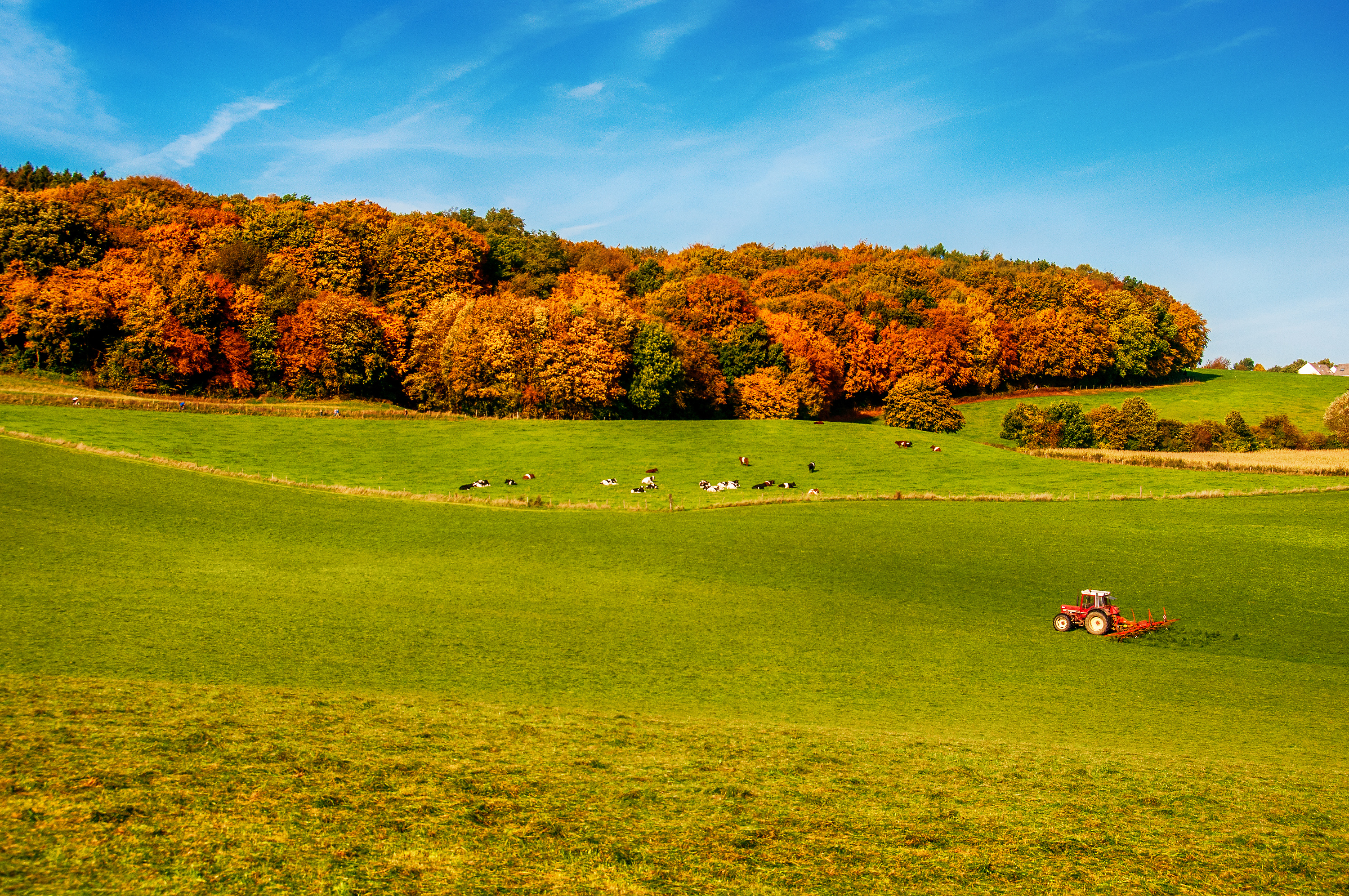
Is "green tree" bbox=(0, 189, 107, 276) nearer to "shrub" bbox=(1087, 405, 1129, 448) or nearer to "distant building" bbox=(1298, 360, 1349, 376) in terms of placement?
"shrub" bbox=(1087, 405, 1129, 448)

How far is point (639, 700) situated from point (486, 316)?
6394 cm

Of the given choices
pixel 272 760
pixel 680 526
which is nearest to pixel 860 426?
pixel 680 526

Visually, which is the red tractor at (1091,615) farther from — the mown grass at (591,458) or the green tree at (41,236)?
the green tree at (41,236)

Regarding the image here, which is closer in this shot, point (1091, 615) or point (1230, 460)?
point (1091, 615)

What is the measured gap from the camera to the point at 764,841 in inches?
308

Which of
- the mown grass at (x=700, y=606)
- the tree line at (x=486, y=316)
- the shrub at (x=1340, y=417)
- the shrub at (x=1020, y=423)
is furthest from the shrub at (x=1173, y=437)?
the mown grass at (x=700, y=606)

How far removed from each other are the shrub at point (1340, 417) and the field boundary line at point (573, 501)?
46.2m

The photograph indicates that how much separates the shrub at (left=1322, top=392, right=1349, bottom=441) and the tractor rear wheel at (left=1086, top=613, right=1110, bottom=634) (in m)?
84.9

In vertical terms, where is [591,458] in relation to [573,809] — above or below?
above

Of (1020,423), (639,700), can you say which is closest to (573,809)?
(639,700)

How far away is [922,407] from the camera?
274 feet

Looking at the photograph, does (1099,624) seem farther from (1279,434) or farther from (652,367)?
(1279,434)

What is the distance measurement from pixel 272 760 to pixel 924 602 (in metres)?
22.3

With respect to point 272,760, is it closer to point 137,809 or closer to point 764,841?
point 137,809
